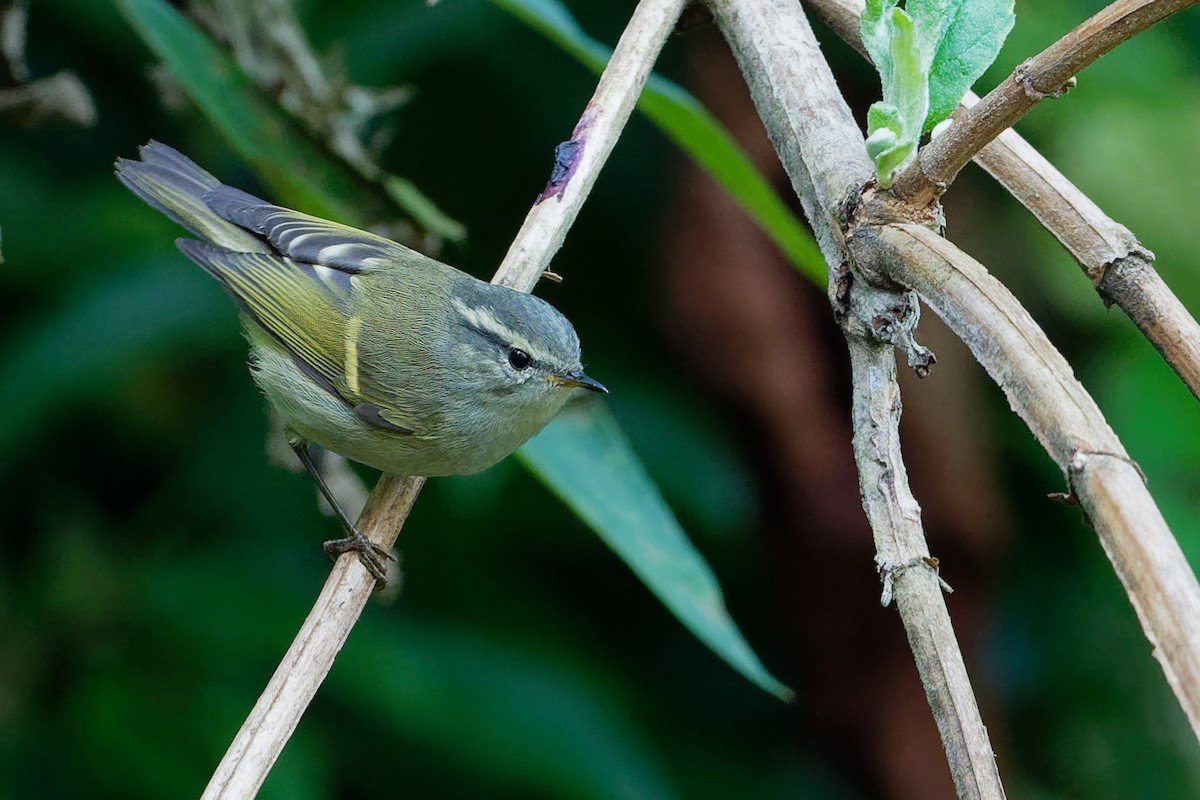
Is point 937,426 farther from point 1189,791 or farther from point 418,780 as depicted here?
point 418,780

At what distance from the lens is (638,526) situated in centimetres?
228

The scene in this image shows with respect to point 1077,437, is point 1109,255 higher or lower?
higher

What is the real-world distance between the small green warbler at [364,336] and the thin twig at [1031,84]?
1212 millimetres

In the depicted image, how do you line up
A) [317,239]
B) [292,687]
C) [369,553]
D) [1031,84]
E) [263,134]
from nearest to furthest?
[1031,84] → [292,687] → [369,553] → [263,134] → [317,239]

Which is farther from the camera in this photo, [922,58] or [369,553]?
[369,553]

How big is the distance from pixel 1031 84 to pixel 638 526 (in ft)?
3.99

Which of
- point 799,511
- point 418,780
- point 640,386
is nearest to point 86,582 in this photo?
point 418,780

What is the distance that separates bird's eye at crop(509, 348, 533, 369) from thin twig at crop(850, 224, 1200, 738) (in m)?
1.26

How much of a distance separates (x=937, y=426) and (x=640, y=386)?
85 cm

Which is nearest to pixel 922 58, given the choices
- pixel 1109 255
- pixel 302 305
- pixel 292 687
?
pixel 1109 255

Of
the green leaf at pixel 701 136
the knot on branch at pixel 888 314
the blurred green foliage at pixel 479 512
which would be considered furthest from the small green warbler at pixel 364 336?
the knot on branch at pixel 888 314

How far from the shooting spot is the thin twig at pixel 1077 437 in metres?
0.95

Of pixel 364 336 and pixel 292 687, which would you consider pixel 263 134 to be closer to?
pixel 364 336

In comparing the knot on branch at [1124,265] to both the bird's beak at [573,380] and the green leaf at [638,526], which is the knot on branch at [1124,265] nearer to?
the green leaf at [638,526]
